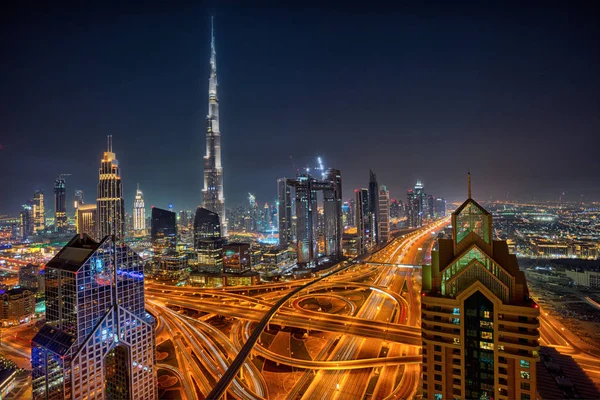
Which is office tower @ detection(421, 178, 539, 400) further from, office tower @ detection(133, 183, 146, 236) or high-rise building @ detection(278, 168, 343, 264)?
office tower @ detection(133, 183, 146, 236)

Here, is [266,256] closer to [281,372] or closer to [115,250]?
[281,372]

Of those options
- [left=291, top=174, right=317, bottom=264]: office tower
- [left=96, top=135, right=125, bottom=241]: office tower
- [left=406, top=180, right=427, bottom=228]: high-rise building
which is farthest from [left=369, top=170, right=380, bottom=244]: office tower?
[left=96, top=135, right=125, bottom=241]: office tower

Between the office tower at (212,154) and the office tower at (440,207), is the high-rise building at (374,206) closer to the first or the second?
the office tower at (212,154)

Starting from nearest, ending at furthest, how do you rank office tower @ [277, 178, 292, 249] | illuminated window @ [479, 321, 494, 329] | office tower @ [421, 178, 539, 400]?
office tower @ [421, 178, 539, 400] < illuminated window @ [479, 321, 494, 329] < office tower @ [277, 178, 292, 249]

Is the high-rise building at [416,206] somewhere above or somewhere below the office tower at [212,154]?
below

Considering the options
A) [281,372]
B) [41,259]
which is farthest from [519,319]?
→ [41,259]

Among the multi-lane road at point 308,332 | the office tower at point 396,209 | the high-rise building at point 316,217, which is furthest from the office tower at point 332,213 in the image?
the office tower at point 396,209

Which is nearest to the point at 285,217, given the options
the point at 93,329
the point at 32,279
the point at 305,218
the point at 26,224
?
the point at 305,218
